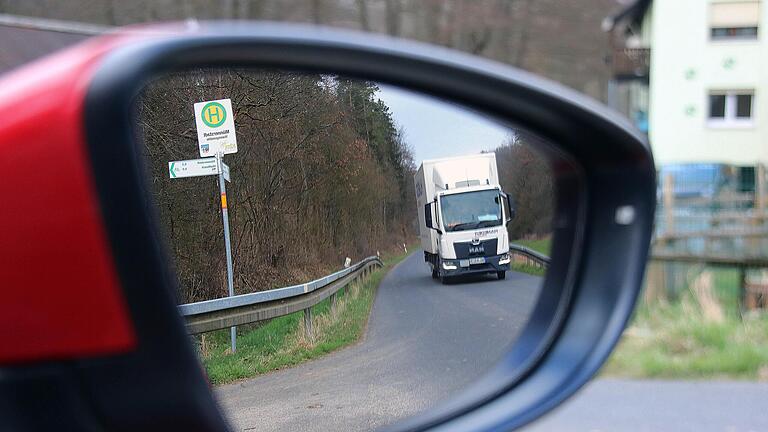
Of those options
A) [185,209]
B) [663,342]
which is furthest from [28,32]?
[663,342]

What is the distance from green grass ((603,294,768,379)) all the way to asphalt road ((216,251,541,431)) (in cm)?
291

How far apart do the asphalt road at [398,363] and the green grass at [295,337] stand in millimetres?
24

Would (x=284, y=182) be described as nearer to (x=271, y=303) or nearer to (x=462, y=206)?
(x=271, y=303)

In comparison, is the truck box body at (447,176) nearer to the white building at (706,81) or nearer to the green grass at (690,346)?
the green grass at (690,346)

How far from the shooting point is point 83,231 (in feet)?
3.27

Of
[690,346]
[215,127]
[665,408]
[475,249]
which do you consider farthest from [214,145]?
[690,346]

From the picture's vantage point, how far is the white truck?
64.8 inches

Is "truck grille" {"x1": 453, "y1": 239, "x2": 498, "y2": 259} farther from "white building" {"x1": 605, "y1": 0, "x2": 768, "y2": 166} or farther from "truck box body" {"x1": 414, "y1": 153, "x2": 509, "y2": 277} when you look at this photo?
"white building" {"x1": 605, "y1": 0, "x2": 768, "y2": 166}

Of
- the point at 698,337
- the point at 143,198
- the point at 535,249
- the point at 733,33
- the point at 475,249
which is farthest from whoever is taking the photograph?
the point at 733,33

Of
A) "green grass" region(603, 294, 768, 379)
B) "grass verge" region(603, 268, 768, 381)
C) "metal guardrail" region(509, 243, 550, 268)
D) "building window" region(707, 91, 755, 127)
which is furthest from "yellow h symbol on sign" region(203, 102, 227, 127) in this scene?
"building window" region(707, 91, 755, 127)

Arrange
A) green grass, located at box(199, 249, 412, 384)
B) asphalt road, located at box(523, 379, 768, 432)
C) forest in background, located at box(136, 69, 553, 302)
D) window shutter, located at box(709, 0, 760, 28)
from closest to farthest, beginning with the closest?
forest in background, located at box(136, 69, 553, 302) < green grass, located at box(199, 249, 412, 384) < asphalt road, located at box(523, 379, 768, 432) < window shutter, located at box(709, 0, 760, 28)

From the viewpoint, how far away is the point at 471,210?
1.75 m

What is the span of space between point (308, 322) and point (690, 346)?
4473mm

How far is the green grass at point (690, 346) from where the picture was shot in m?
4.81
